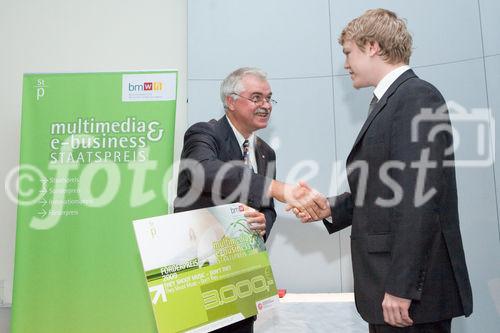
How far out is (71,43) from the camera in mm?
3775

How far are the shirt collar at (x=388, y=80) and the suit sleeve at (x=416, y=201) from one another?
0.69 ft

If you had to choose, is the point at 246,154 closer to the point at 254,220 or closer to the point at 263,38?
the point at 254,220

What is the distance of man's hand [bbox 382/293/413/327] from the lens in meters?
1.36

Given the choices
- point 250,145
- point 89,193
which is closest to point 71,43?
point 89,193

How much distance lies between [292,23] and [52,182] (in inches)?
78.9

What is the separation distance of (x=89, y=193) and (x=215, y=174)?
1336mm

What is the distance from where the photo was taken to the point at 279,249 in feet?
10.8

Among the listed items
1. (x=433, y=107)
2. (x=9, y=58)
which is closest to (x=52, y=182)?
(x=9, y=58)

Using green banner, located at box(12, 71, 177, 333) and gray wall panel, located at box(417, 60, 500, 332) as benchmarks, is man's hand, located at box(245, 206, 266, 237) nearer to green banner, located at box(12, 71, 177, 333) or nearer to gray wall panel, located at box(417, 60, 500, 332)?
green banner, located at box(12, 71, 177, 333)

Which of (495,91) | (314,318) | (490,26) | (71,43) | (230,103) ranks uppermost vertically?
(71,43)

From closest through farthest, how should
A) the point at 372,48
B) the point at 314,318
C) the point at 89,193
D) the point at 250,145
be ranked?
the point at 372,48 < the point at 250,145 < the point at 314,318 < the point at 89,193

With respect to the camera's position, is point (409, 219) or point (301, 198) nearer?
point (409, 219)

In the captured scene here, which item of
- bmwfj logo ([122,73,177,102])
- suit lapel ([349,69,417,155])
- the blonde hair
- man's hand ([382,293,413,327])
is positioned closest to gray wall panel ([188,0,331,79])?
bmwfj logo ([122,73,177,102])

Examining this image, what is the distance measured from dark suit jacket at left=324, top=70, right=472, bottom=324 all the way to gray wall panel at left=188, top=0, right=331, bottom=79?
189 cm
